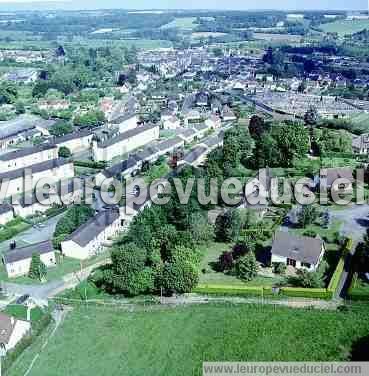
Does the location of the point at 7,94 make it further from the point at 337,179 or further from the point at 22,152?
the point at 337,179

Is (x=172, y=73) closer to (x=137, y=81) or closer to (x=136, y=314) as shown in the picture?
(x=137, y=81)

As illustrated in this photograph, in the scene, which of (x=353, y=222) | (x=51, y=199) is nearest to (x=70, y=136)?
(x=51, y=199)

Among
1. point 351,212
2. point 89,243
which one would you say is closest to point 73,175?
point 89,243

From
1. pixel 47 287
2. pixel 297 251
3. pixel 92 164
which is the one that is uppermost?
pixel 297 251

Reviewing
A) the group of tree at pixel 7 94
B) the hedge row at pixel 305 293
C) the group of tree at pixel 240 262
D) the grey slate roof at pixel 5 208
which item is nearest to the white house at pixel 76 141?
the grey slate roof at pixel 5 208

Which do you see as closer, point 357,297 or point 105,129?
point 357,297

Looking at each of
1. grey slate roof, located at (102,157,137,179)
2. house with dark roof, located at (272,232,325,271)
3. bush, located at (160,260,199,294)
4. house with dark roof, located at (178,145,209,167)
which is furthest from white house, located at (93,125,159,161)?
bush, located at (160,260,199,294)
